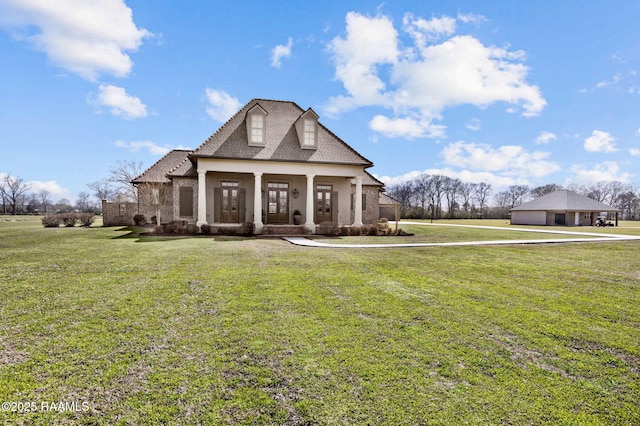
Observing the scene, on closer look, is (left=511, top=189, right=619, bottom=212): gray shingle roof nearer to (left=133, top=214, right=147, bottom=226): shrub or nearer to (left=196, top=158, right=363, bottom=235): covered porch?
(left=196, top=158, right=363, bottom=235): covered porch

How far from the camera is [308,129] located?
19125 mm

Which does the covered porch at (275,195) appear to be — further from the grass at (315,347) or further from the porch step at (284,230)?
the grass at (315,347)

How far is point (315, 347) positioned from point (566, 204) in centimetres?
5092

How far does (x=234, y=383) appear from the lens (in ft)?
9.88

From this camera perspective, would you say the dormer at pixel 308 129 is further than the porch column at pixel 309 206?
Yes

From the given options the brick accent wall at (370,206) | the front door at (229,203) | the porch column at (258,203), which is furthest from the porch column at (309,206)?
the brick accent wall at (370,206)

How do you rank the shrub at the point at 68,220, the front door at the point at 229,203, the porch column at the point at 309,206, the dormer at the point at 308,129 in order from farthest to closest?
the shrub at the point at 68,220 < the front door at the point at 229,203 < the dormer at the point at 308,129 < the porch column at the point at 309,206

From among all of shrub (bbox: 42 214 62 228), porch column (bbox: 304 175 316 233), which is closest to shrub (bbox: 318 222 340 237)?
porch column (bbox: 304 175 316 233)

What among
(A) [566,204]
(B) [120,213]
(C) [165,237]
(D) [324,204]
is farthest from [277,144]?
(A) [566,204]

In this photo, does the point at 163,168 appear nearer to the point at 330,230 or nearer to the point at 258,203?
the point at 258,203

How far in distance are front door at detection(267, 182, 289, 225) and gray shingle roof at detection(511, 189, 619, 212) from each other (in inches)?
1562

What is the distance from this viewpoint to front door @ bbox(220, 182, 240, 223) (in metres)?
19.3

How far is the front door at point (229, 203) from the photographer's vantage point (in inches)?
762

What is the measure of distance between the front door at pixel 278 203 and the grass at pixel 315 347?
40.5 ft
